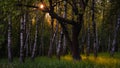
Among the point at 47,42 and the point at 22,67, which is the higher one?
the point at 22,67

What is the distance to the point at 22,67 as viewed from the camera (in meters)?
12.6

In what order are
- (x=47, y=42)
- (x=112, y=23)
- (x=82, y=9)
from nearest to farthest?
(x=82, y=9), (x=112, y=23), (x=47, y=42)

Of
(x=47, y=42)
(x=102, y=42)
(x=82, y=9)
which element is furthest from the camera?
(x=102, y=42)

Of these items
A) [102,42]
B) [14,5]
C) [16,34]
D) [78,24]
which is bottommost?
[102,42]

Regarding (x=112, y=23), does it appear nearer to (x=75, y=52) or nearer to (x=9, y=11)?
(x=75, y=52)

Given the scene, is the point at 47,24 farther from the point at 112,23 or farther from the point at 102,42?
the point at 112,23

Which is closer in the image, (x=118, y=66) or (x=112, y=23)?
(x=118, y=66)

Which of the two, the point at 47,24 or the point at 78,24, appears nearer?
the point at 78,24

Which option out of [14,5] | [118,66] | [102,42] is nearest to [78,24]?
[14,5]

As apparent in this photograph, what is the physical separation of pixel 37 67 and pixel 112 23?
120ft

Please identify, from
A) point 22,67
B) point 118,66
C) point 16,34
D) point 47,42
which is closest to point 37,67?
point 22,67

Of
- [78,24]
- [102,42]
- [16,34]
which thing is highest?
[78,24]

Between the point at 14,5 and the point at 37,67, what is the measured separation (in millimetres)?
6777

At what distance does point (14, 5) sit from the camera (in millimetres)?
17734
